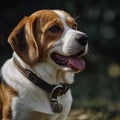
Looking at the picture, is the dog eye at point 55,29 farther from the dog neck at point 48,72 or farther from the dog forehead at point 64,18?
the dog neck at point 48,72

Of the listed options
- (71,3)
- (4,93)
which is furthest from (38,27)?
(71,3)

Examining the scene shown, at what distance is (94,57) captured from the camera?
13.9m

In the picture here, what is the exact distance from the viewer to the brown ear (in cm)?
753

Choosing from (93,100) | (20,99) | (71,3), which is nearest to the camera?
(20,99)

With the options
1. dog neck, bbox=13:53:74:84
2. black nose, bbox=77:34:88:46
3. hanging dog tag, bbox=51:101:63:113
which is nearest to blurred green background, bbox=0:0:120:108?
dog neck, bbox=13:53:74:84

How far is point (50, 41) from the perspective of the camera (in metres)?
7.57

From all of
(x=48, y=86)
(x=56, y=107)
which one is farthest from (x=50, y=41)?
(x=56, y=107)

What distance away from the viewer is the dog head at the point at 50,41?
750 centimetres

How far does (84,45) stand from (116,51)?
6327 millimetres

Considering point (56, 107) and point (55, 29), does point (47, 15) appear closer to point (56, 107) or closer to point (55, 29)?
point (55, 29)

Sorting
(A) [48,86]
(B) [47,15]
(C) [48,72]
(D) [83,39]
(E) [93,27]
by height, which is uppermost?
(B) [47,15]

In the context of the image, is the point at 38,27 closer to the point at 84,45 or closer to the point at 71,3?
the point at 84,45

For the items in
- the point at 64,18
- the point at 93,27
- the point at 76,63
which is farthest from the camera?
the point at 93,27

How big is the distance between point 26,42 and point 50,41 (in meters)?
0.22
